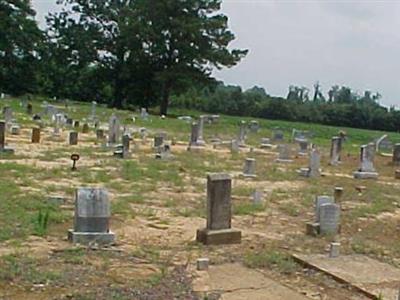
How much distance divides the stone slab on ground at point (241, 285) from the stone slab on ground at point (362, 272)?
0.68 meters

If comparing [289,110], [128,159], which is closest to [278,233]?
[128,159]

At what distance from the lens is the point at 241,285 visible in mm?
6422

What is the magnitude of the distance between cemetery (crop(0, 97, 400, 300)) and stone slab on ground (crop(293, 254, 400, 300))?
1 cm

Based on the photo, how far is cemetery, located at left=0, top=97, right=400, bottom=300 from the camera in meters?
6.35

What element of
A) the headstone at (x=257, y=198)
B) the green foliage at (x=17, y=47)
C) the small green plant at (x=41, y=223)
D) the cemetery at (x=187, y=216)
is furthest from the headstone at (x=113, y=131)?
the green foliage at (x=17, y=47)

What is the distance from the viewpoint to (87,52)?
49.9 metres

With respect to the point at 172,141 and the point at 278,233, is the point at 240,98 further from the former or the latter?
the point at 278,233

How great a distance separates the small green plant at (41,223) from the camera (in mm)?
8052

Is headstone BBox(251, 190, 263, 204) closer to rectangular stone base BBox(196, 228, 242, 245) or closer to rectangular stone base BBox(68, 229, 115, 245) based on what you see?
rectangular stone base BBox(196, 228, 242, 245)

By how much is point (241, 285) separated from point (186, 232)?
2.46m

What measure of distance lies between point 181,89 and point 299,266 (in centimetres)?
3863

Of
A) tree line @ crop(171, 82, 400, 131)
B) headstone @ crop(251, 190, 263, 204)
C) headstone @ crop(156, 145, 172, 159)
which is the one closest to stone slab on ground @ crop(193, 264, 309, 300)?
headstone @ crop(251, 190, 263, 204)

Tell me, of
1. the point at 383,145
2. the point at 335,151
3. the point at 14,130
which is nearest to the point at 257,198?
the point at 335,151

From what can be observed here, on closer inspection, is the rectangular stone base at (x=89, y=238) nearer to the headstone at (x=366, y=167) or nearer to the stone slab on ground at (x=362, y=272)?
the stone slab on ground at (x=362, y=272)
